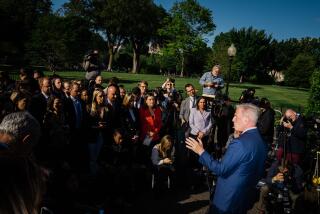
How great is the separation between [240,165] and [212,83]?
615 cm

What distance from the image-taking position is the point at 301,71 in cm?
6838

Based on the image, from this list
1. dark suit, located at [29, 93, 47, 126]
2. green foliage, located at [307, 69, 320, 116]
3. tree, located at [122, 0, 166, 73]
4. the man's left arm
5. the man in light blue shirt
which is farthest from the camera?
tree, located at [122, 0, 166, 73]

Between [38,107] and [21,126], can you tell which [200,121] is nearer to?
[38,107]

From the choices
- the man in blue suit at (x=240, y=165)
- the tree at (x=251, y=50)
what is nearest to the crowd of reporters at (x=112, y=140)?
the man in blue suit at (x=240, y=165)

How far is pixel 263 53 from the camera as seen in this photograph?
73125mm

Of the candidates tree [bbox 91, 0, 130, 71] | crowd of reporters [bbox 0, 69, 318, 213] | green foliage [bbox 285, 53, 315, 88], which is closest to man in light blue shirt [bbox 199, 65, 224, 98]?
crowd of reporters [bbox 0, 69, 318, 213]

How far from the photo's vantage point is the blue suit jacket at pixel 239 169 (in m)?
3.96

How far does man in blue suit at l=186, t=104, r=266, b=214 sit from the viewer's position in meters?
3.96

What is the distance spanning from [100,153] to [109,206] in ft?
4.52

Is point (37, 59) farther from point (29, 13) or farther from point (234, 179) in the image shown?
point (234, 179)

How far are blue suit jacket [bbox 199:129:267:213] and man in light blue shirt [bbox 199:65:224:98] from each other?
5888 millimetres

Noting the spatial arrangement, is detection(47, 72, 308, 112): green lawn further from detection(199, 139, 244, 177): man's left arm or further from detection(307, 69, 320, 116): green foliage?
detection(199, 139, 244, 177): man's left arm

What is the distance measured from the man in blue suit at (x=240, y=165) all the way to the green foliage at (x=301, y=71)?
6770 centimetres

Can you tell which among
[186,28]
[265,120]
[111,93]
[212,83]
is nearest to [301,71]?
[186,28]
